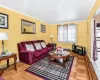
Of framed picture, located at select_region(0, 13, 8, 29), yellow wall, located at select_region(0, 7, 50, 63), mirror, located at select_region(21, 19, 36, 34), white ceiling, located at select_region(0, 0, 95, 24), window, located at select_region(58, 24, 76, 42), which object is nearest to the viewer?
white ceiling, located at select_region(0, 0, 95, 24)

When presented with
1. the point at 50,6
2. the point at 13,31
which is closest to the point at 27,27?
the point at 13,31

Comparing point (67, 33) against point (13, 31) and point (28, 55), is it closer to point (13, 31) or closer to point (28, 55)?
point (28, 55)

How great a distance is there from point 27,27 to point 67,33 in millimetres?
3242

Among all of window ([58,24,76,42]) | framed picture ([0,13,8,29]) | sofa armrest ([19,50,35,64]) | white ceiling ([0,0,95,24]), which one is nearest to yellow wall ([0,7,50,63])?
framed picture ([0,13,8,29])

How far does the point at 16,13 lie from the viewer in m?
3.37

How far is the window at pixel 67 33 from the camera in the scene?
5.74m

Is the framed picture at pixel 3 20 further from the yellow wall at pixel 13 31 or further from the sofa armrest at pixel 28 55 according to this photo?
the sofa armrest at pixel 28 55

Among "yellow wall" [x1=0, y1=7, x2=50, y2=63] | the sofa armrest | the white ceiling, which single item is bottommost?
the sofa armrest

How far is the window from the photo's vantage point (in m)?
5.74

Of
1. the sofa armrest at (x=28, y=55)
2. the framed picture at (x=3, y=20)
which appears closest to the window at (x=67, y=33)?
the sofa armrest at (x=28, y=55)

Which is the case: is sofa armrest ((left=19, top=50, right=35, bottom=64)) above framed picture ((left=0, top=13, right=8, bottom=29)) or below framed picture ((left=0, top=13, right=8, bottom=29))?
below

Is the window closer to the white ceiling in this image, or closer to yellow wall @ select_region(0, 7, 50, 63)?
the white ceiling

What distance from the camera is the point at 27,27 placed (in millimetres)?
4023

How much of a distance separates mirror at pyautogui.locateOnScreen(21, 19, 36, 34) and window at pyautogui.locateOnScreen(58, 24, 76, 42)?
8.15 feet
